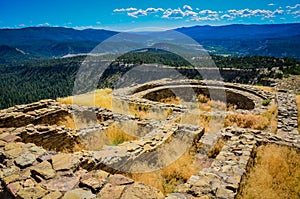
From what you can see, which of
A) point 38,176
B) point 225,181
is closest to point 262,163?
point 225,181

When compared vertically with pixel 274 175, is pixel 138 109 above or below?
above

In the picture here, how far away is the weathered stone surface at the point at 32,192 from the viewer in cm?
363

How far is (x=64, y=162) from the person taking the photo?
4609 millimetres

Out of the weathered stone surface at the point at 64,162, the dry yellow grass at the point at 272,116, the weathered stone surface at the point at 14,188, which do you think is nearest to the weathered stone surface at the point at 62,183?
the weathered stone surface at the point at 64,162

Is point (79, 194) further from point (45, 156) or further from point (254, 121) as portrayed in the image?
point (254, 121)

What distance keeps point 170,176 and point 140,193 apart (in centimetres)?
203

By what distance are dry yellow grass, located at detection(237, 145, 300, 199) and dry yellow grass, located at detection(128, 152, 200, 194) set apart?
141cm

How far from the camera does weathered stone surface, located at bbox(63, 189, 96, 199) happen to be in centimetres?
360

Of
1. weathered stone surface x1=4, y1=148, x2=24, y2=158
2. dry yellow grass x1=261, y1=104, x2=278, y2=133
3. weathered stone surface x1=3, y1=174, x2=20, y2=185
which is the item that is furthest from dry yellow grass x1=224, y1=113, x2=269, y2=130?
weathered stone surface x1=3, y1=174, x2=20, y2=185

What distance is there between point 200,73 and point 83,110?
1765 inches

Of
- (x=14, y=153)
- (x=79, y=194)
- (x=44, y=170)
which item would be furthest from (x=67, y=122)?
(x=79, y=194)

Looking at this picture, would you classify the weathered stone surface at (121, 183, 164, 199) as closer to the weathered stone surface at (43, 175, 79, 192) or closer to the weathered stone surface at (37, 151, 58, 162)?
the weathered stone surface at (43, 175, 79, 192)

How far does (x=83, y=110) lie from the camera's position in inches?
390

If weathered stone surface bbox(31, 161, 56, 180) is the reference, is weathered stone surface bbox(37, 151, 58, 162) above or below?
above
